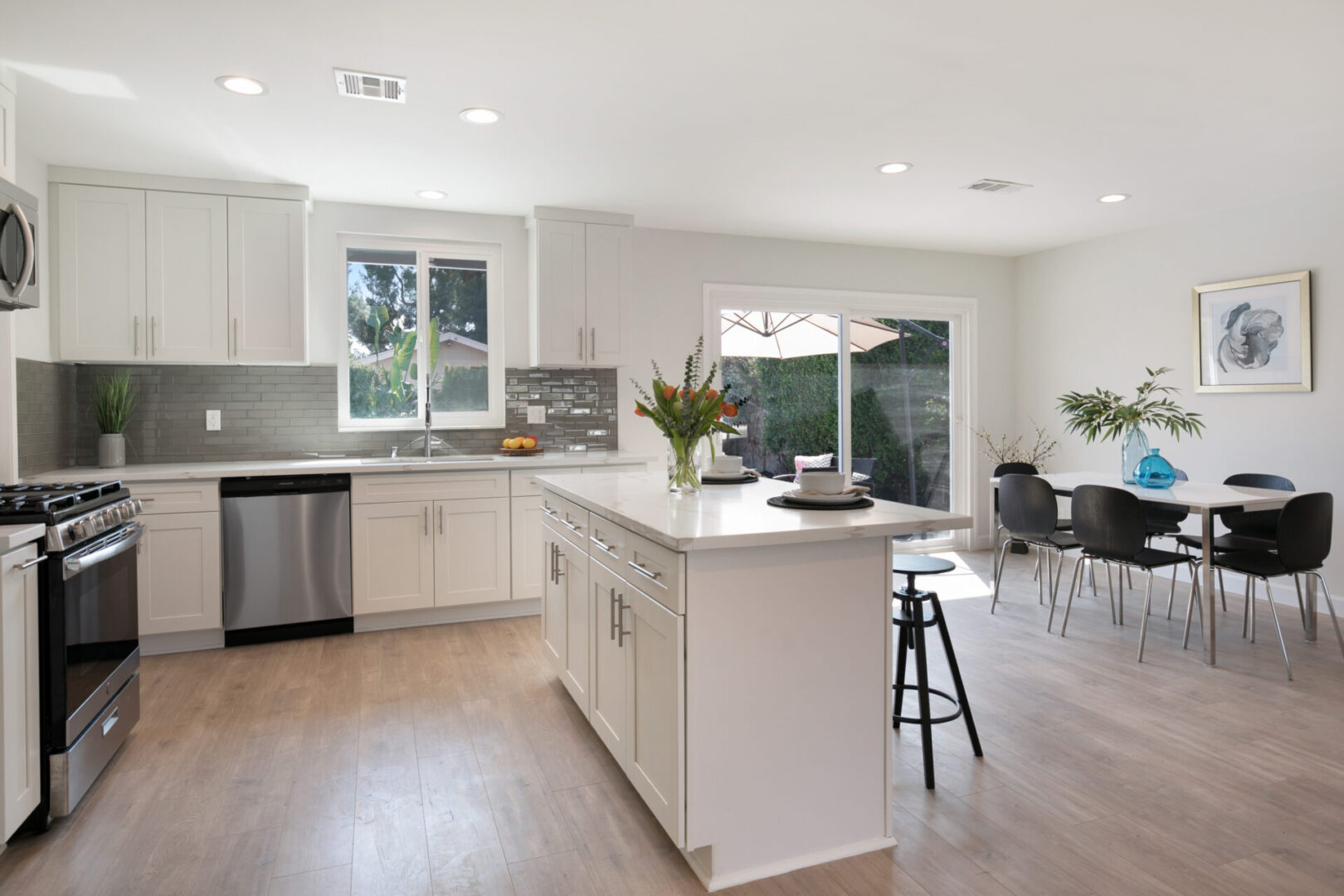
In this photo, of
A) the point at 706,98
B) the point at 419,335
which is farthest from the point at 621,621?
the point at 419,335

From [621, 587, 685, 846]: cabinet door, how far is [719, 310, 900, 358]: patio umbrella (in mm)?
3785

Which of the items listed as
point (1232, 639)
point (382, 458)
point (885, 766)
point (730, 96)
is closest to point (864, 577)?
point (885, 766)

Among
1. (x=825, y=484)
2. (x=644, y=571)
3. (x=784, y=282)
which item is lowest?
(x=644, y=571)

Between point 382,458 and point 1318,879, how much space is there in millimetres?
4477

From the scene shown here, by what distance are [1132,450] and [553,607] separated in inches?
129

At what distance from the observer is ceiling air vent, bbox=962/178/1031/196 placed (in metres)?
4.45

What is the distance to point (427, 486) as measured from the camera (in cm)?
445

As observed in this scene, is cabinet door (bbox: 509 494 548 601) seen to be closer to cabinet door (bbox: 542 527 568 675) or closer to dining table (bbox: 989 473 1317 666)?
cabinet door (bbox: 542 527 568 675)

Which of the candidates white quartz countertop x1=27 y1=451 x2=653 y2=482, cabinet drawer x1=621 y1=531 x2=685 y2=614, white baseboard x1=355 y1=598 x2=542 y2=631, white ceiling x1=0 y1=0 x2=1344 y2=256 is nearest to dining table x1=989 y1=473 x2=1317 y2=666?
white ceiling x1=0 y1=0 x2=1344 y2=256

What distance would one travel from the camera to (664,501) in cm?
264

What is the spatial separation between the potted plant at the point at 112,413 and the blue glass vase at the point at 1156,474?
5.43 m

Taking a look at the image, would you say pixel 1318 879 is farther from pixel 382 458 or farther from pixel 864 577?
pixel 382 458

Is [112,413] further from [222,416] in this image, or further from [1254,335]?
[1254,335]

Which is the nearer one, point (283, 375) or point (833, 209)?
point (283, 375)
